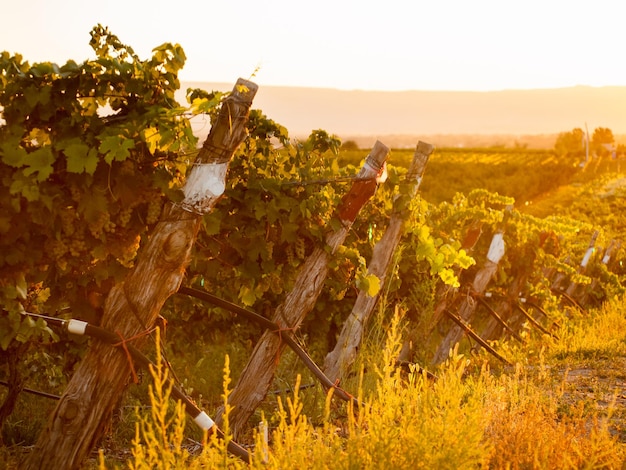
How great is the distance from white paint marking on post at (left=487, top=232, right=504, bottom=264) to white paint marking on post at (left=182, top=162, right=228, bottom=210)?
7.00 metres

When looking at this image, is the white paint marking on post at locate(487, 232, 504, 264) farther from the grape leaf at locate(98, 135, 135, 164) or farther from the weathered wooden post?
the weathered wooden post

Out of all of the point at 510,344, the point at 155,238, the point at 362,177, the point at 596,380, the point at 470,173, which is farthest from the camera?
the point at 470,173

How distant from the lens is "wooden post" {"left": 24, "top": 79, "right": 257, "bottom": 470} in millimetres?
4453

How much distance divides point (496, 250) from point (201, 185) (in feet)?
23.5

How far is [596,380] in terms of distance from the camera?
30.1ft

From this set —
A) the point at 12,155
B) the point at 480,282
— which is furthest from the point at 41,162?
the point at 480,282

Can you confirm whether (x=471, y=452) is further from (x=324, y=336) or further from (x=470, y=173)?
(x=470, y=173)

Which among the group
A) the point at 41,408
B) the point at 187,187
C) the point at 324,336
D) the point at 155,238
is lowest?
the point at 41,408

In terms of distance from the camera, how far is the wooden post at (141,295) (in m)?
4.45

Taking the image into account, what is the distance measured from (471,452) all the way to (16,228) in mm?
2629

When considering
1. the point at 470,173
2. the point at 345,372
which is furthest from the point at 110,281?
the point at 470,173

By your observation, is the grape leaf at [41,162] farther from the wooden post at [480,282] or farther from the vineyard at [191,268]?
the wooden post at [480,282]

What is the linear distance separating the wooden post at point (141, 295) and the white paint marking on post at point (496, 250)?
6925mm

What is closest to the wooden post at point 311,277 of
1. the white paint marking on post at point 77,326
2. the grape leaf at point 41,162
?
the white paint marking on post at point 77,326
